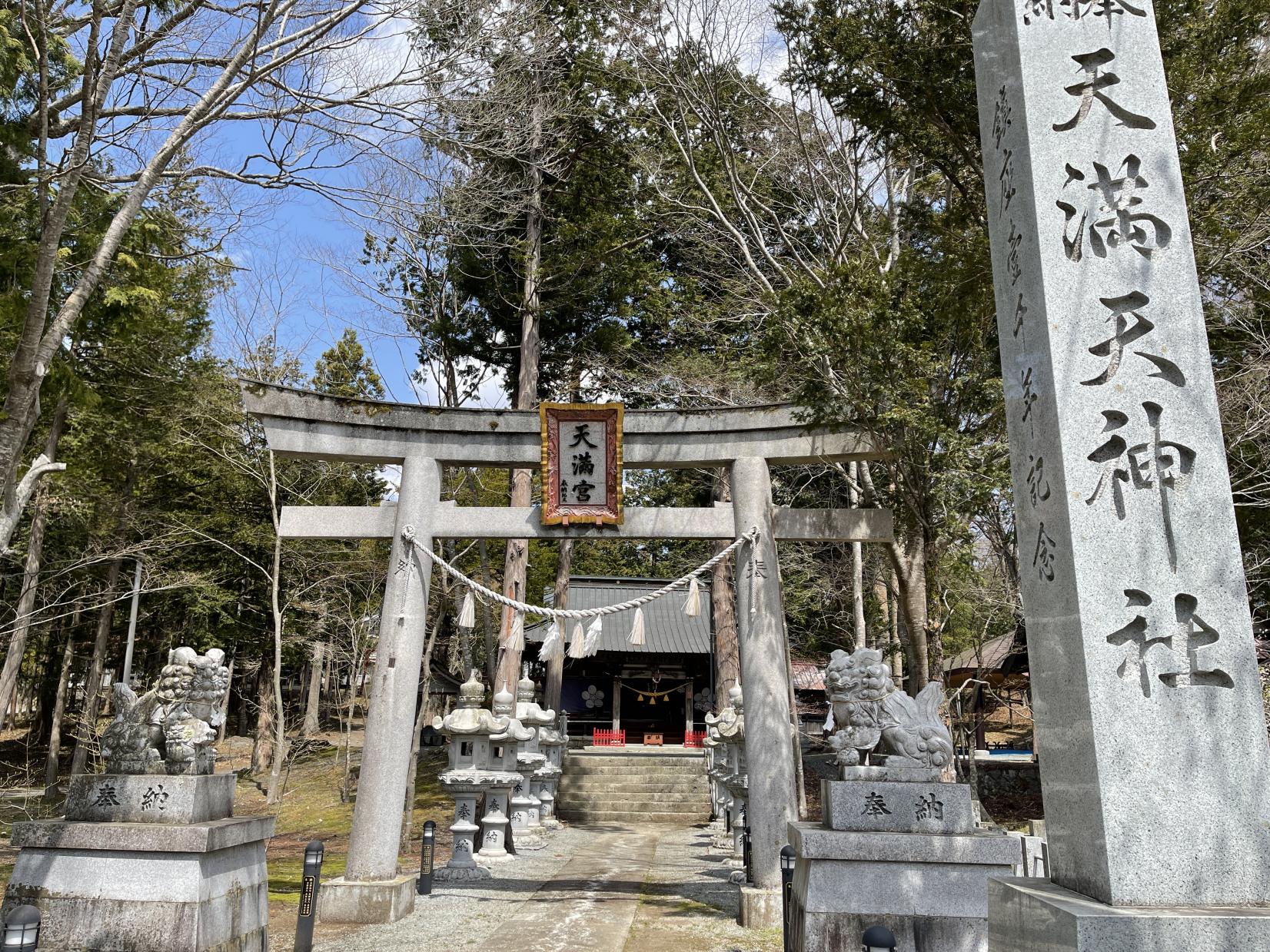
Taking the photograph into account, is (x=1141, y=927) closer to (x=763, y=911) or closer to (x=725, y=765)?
(x=763, y=911)

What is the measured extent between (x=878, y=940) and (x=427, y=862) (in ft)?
26.4

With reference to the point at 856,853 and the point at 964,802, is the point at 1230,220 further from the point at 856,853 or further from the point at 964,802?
the point at 856,853

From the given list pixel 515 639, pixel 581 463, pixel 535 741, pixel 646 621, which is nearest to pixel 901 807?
pixel 581 463

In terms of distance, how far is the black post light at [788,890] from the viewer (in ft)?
18.2

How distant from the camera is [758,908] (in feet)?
26.5

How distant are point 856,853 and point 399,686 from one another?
5136 millimetres

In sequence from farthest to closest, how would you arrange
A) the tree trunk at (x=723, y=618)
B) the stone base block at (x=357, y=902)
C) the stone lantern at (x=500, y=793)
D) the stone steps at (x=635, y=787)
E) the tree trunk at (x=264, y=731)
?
the tree trunk at (x=264, y=731)
the stone steps at (x=635, y=787)
the tree trunk at (x=723, y=618)
the stone lantern at (x=500, y=793)
the stone base block at (x=357, y=902)

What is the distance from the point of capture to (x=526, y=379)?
17.8m

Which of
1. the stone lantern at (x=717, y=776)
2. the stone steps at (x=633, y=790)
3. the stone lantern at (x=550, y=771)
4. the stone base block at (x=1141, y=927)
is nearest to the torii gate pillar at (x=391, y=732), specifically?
the stone base block at (x=1141, y=927)

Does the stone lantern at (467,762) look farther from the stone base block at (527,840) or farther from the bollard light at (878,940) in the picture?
the bollard light at (878,940)

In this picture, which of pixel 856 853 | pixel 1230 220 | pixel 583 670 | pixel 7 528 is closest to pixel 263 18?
pixel 7 528

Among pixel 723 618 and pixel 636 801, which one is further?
pixel 636 801

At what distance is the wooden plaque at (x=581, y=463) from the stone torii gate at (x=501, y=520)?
5.0 inches

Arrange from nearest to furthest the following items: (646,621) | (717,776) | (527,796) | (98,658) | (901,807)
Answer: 1. (901,807)
2. (527,796)
3. (717,776)
4. (98,658)
5. (646,621)
